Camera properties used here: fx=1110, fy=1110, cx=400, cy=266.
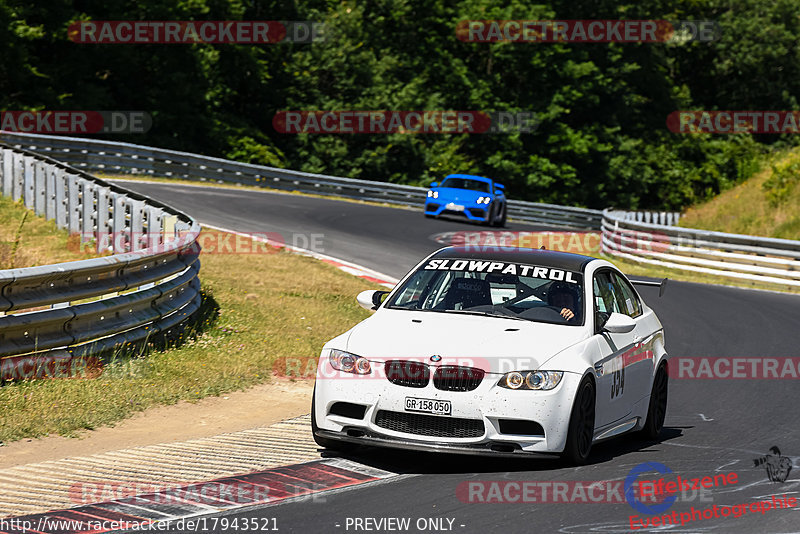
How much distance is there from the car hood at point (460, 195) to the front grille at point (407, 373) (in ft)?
79.1

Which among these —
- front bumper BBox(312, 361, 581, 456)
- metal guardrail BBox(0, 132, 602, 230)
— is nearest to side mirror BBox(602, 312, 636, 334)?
front bumper BBox(312, 361, 581, 456)

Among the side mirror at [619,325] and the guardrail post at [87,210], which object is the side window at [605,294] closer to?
the side mirror at [619,325]

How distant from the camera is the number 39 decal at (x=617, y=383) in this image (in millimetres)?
8250

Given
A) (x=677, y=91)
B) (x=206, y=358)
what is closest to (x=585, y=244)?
(x=206, y=358)

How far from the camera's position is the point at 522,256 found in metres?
9.05

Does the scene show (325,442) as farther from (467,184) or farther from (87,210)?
(467,184)

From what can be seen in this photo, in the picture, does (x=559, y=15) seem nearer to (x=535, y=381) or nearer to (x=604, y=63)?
(x=604, y=63)

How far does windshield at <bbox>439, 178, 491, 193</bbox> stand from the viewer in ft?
106

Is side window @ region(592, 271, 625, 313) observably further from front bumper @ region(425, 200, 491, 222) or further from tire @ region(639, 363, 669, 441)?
front bumper @ region(425, 200, 491, 222)

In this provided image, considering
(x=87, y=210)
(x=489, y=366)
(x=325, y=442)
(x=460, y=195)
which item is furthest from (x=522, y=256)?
(x=460, y=195)

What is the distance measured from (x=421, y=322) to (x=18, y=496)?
3033 mm

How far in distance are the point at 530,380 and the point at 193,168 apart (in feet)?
105

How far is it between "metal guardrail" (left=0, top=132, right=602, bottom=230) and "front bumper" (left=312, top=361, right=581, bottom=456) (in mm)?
29581

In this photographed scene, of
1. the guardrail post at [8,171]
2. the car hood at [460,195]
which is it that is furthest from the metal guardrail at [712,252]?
the guardrail post at [8,171]
